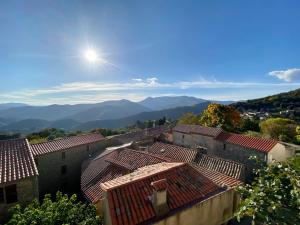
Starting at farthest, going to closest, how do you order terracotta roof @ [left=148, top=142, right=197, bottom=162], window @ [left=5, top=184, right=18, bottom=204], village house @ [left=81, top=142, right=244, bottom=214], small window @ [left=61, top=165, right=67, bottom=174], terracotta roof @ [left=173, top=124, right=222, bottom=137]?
terracotta roof @ [left=173, top=124, right=222, bottom=137], small window @ [left=61, top=165, right=67, bottom=174], terracotta roof @ [left=148, top=142, right=197, bottom=162], village house @ [left=81, top=142, right=244, bottom=214], window @ [left=5, top=184, right=18, bottom=204]

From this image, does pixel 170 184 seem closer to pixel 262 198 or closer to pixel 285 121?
pixel 262 198

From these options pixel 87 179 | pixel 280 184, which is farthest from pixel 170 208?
pixel 87 179

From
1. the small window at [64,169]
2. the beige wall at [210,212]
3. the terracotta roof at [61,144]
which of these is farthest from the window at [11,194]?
the small window at [64,169]

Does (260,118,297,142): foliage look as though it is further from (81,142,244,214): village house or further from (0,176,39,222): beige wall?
(0,176,39,222): beige wall

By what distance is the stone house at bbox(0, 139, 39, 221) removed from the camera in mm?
15562

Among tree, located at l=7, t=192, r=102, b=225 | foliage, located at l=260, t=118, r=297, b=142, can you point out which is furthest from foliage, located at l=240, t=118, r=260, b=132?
tree, located at l=7, t=192, r=102, b=225

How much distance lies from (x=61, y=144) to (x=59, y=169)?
10.7 feet

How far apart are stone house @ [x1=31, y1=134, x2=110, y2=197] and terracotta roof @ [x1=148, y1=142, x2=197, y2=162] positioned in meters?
8.63

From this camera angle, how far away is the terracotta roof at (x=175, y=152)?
85.8 ft

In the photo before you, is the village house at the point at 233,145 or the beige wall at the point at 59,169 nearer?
the beige wall at the point at 59,169

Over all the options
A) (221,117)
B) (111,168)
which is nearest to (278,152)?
(111,168)

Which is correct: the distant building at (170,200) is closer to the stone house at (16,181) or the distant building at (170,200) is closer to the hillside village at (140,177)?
the hillside village at (140,177)

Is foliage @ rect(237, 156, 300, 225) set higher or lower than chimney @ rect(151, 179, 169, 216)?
higher

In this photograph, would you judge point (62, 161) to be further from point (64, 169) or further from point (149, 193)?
point (149, 193)
